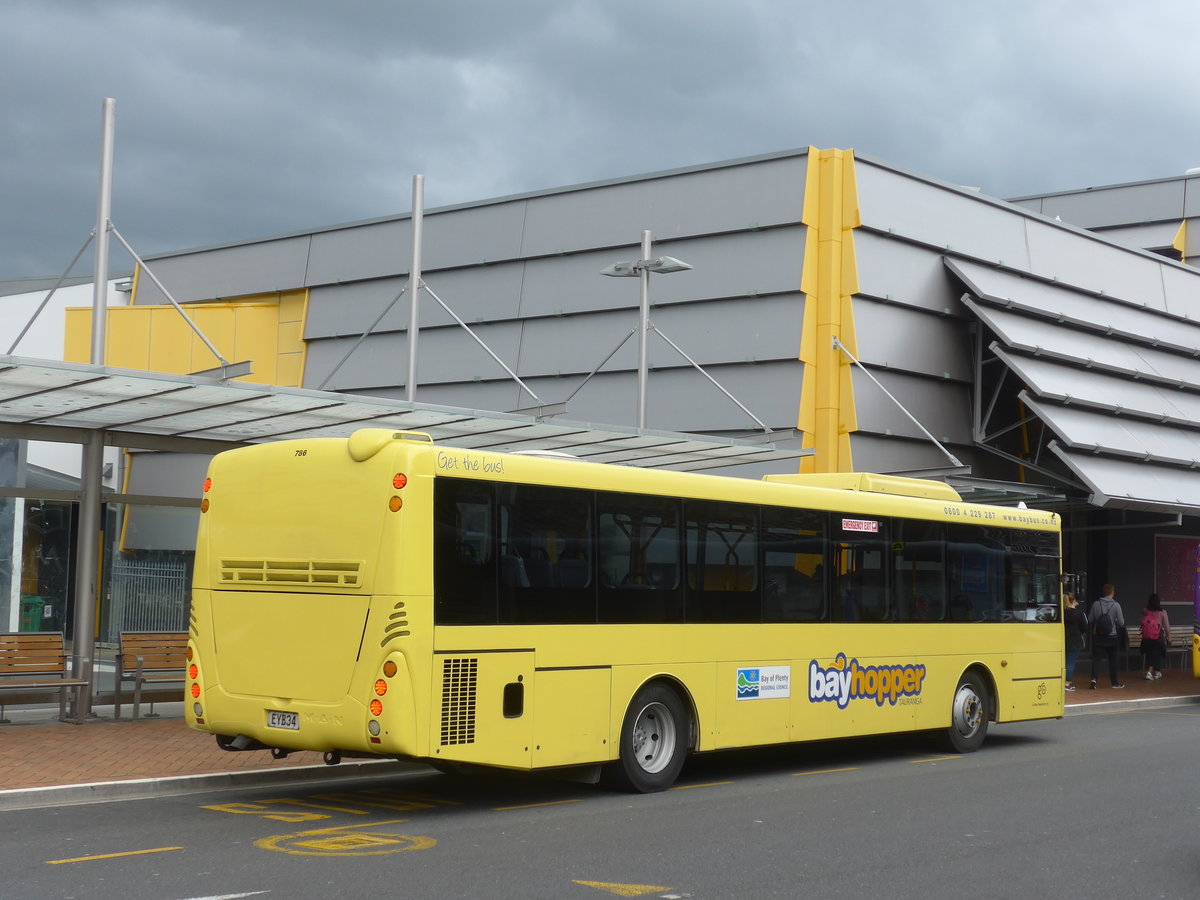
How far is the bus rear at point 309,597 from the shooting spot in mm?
10172

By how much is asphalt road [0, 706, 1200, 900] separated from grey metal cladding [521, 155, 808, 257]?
39.9 ft

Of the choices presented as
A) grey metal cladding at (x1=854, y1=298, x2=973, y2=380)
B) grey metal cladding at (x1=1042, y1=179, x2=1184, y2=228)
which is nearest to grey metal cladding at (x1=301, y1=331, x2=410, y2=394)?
grey metal cladding at (x1=854, y1=298, x2=973, y2=380)

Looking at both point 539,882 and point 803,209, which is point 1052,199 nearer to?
point 803,209

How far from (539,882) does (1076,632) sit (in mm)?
18282

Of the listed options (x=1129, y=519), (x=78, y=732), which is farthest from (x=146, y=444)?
(x=1129, y=519)

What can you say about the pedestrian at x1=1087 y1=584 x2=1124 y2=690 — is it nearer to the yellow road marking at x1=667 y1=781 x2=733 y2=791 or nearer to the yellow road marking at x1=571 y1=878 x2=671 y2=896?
the yellow road marking at x1=667 y1=781 x2=733 y2=791

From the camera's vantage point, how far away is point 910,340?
24.4 metres

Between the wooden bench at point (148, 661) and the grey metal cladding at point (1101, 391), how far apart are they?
14.5 m

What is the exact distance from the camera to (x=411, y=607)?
10.2m

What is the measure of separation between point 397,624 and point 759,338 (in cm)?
1449

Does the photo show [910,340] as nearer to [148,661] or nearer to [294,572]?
[148,661]

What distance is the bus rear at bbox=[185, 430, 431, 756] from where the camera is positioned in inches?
400

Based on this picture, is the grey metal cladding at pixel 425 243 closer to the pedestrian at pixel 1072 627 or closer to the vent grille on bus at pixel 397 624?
the pedestrian at pixel 1072 627

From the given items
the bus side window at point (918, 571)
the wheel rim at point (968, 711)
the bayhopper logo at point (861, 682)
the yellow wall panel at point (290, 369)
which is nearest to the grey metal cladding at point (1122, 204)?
the yellow wall panel at point (290, 369)
